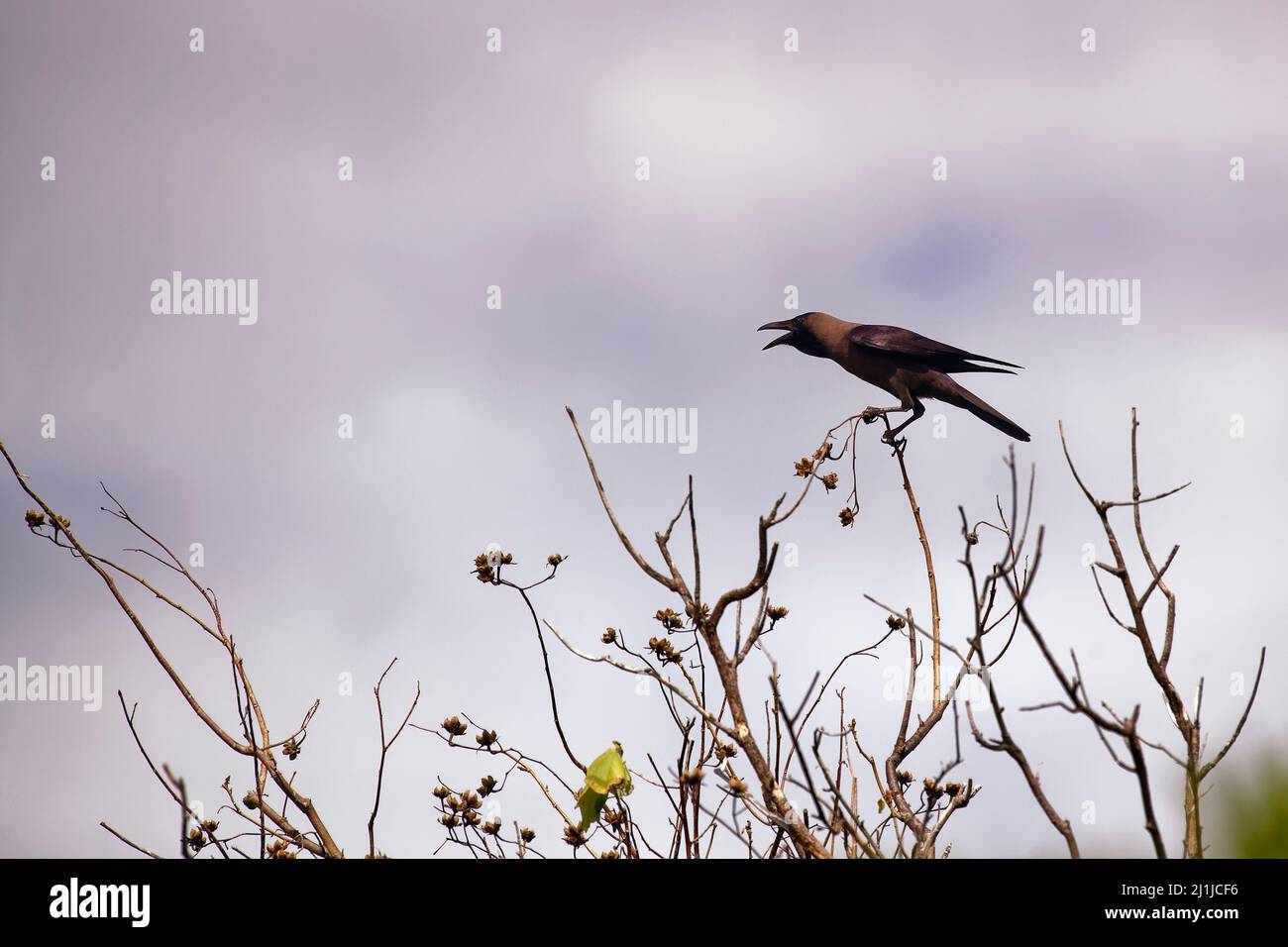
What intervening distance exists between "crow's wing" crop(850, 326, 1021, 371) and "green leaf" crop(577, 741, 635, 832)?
2.81 m

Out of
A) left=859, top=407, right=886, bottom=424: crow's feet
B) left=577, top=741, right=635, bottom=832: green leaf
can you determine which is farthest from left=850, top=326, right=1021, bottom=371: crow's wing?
left=577, top=741, right=635, bottom=832: green leaf

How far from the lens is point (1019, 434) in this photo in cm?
447

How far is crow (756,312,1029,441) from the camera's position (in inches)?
178

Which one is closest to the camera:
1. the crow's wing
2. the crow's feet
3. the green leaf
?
the green leaf

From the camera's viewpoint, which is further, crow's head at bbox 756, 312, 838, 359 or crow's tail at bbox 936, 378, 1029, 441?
crow's head at bbox 756, 312, 838, 359

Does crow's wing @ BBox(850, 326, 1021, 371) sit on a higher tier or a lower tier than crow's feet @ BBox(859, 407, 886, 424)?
higher

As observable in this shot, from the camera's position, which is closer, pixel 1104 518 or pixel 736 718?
pixel 736 718

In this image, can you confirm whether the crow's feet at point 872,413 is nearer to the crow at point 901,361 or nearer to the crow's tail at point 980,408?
the crow at point 901,361

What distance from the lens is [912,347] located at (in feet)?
15.4

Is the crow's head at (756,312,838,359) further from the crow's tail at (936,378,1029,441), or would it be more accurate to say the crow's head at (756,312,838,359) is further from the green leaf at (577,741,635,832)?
the green leaf at (577,741,635,832)

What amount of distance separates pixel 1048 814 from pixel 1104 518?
91 cm
